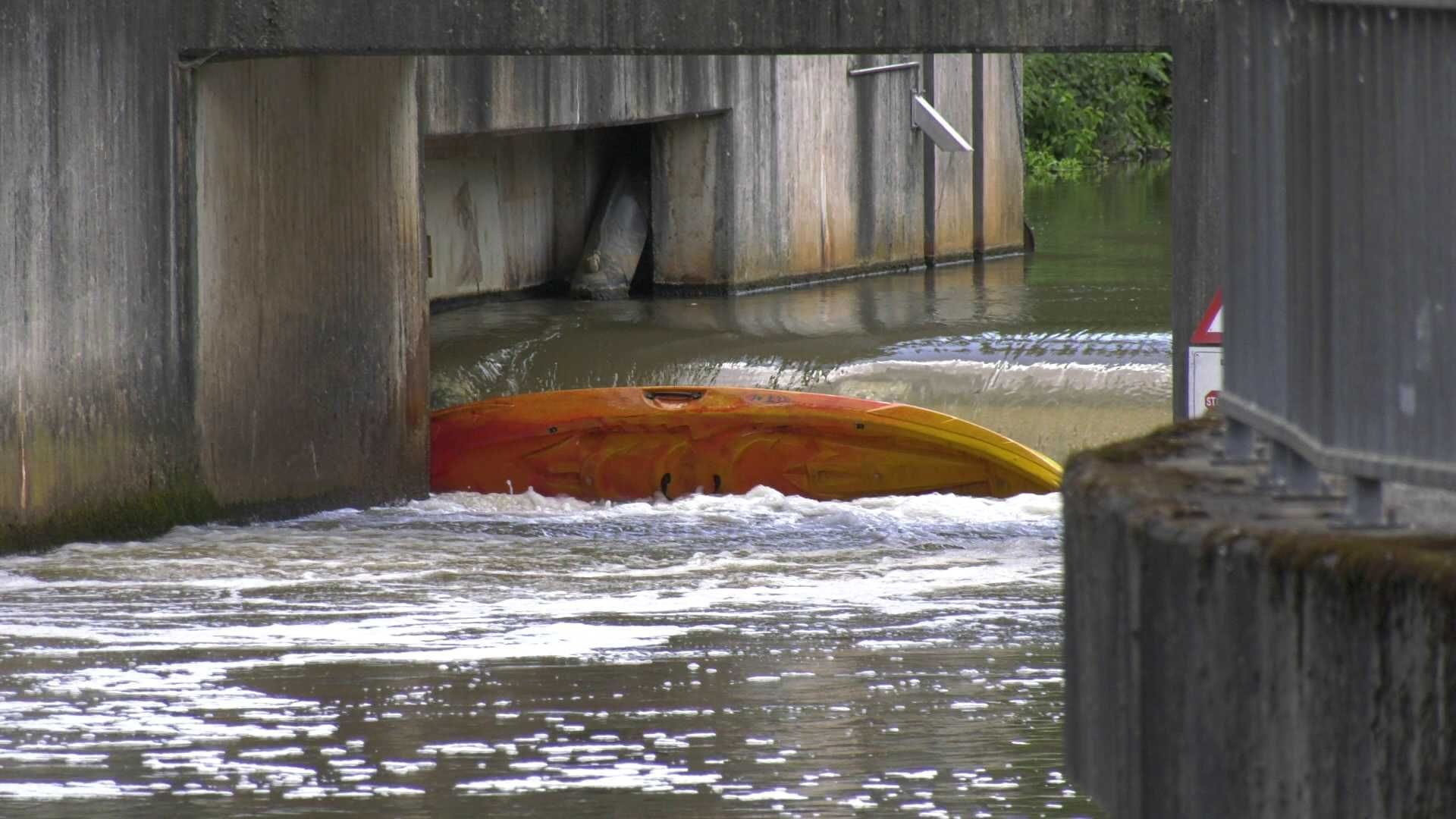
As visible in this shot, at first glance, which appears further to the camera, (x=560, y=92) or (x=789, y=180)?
(x=789, y=180)

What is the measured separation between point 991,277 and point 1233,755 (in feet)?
65.6

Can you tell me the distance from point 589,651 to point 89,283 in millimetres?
3828

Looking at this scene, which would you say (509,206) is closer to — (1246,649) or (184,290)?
(184,290)

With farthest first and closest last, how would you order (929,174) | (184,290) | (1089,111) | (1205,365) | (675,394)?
(1089,111)
(929,174)
(675,394)
(184,290)
(1205,365)

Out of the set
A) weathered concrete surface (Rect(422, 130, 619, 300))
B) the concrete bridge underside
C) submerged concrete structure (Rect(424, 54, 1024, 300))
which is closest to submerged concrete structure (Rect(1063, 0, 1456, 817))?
the concrete bridge underside

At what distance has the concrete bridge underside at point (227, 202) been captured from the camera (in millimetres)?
10766

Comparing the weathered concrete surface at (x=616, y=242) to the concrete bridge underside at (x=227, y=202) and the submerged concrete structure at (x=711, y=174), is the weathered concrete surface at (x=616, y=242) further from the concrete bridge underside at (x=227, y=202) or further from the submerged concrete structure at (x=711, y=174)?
the concrete bridge underside at (x=227, y=202)

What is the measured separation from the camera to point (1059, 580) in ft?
34.7

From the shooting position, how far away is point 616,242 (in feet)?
71.3

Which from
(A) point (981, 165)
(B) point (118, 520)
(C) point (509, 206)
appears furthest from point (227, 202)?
(A) point (981, 165)

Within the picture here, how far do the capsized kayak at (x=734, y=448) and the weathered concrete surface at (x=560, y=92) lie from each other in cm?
250

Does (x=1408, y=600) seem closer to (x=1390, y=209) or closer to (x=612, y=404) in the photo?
(x=1390, y=209)

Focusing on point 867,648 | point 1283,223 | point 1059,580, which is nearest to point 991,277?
point 1059,580

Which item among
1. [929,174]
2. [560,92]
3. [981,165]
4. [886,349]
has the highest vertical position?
[560,92]
